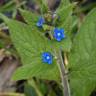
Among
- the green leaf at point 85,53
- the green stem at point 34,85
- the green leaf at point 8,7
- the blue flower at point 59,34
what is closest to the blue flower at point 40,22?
the blue flower at point 59,34

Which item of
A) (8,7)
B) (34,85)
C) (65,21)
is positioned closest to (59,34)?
(65,21)

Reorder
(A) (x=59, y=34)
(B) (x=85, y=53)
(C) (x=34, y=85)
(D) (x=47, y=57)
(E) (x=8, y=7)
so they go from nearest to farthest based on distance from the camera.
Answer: (A) (x=59, y=34), (D) (x=47, y=57), (B) (x=85, y=53), (C) (x=34, y=85), (E) (x=8, y=7)

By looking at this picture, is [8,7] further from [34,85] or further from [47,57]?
[47,57]

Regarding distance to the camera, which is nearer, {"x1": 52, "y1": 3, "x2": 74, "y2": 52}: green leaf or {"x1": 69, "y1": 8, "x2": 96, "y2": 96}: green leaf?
{"x1": 52, "y1": 3, "x2": 74, "y2": 52}: green leaf

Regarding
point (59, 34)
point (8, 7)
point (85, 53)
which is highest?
point (8, 7)

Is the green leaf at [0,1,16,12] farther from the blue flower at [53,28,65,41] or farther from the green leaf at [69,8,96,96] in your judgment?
the blue flower at [53,28,65,41]

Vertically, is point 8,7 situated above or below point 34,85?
above

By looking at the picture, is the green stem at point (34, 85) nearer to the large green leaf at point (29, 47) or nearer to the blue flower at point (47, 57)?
the large green leaf at point (29, 47)

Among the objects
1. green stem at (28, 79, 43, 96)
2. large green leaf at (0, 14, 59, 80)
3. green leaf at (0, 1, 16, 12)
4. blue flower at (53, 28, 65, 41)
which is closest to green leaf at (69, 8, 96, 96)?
large green leaf at (0, 14, 59, 80)
